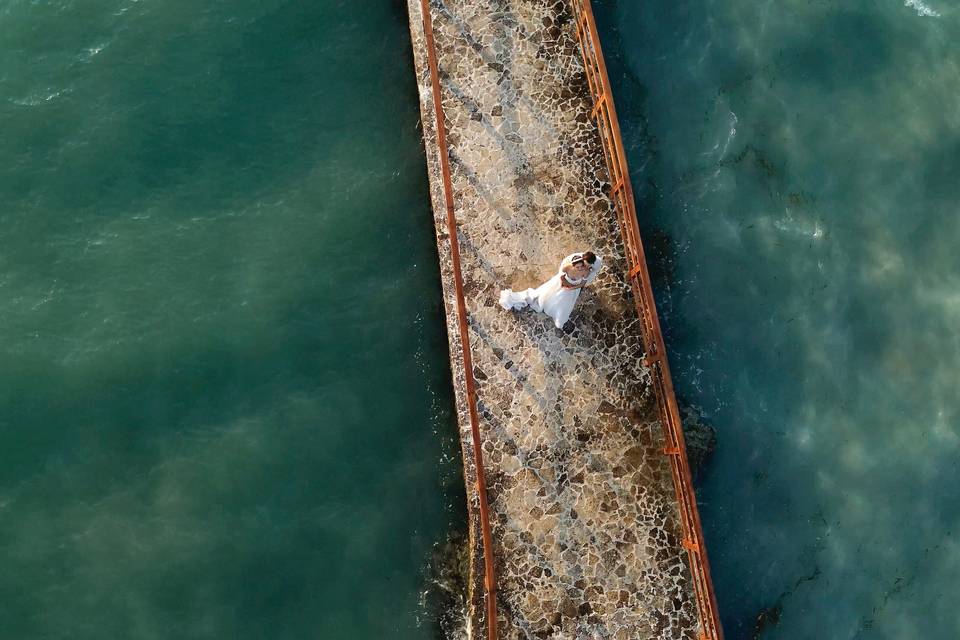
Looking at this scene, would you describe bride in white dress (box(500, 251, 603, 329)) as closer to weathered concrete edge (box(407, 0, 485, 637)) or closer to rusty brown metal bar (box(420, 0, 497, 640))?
rusty brown metal bar (box(420, 0, 497, 640))

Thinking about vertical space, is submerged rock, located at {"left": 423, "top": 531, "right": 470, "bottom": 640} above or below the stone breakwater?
below

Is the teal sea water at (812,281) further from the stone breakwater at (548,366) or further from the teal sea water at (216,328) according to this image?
the teal sea water at (216,328)

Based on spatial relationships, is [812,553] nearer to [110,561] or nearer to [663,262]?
[663,262]

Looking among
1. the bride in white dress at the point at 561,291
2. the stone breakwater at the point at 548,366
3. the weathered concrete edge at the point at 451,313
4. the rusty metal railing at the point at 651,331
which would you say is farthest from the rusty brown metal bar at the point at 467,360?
the rusty metal railing at the point at 651,331

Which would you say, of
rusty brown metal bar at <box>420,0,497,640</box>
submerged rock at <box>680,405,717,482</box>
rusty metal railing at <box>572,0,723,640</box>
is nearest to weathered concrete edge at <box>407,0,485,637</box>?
rusty brown metal bar at <box>420,0,497,640</box>

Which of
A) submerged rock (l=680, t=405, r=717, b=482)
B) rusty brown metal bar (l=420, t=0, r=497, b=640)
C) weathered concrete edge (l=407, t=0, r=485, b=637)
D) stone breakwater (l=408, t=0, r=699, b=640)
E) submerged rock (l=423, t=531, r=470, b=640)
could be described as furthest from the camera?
submerged rock (l=680, t=405, r=717, b=482)

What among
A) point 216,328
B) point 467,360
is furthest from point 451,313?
point 216,328

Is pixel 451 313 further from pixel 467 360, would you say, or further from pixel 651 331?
pixel 651 331
